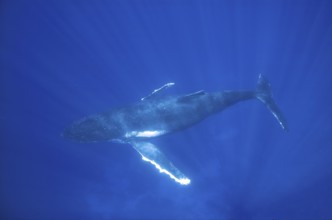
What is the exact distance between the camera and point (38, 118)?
1934 cm

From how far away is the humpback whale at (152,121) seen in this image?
1005cm

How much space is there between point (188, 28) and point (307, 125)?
1033 cm

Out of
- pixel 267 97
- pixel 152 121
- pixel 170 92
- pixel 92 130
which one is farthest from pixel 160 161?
pixel 170 92

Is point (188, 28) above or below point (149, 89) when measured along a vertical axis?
above

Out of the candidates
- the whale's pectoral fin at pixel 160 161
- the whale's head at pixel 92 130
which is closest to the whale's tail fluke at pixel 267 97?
the whale's pectoral fin at pixel 160 161

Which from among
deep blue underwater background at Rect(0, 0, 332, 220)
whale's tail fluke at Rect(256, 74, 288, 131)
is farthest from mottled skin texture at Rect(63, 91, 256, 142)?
deep blue underwater background at Rect(0, 0, 332, 220)

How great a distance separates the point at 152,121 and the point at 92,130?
214 centimetres

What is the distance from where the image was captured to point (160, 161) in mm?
10414

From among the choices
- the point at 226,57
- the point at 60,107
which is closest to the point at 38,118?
the point at 60,107

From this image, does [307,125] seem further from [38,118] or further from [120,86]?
[38,118]

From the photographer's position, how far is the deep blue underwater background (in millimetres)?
17266

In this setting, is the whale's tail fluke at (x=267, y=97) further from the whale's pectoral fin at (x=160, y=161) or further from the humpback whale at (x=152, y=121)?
the whale's pectoral fin at (x=160, y=161)

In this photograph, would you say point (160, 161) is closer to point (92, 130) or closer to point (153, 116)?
point (153, 116)

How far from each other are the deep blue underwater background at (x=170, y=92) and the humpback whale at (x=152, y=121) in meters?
4.77
